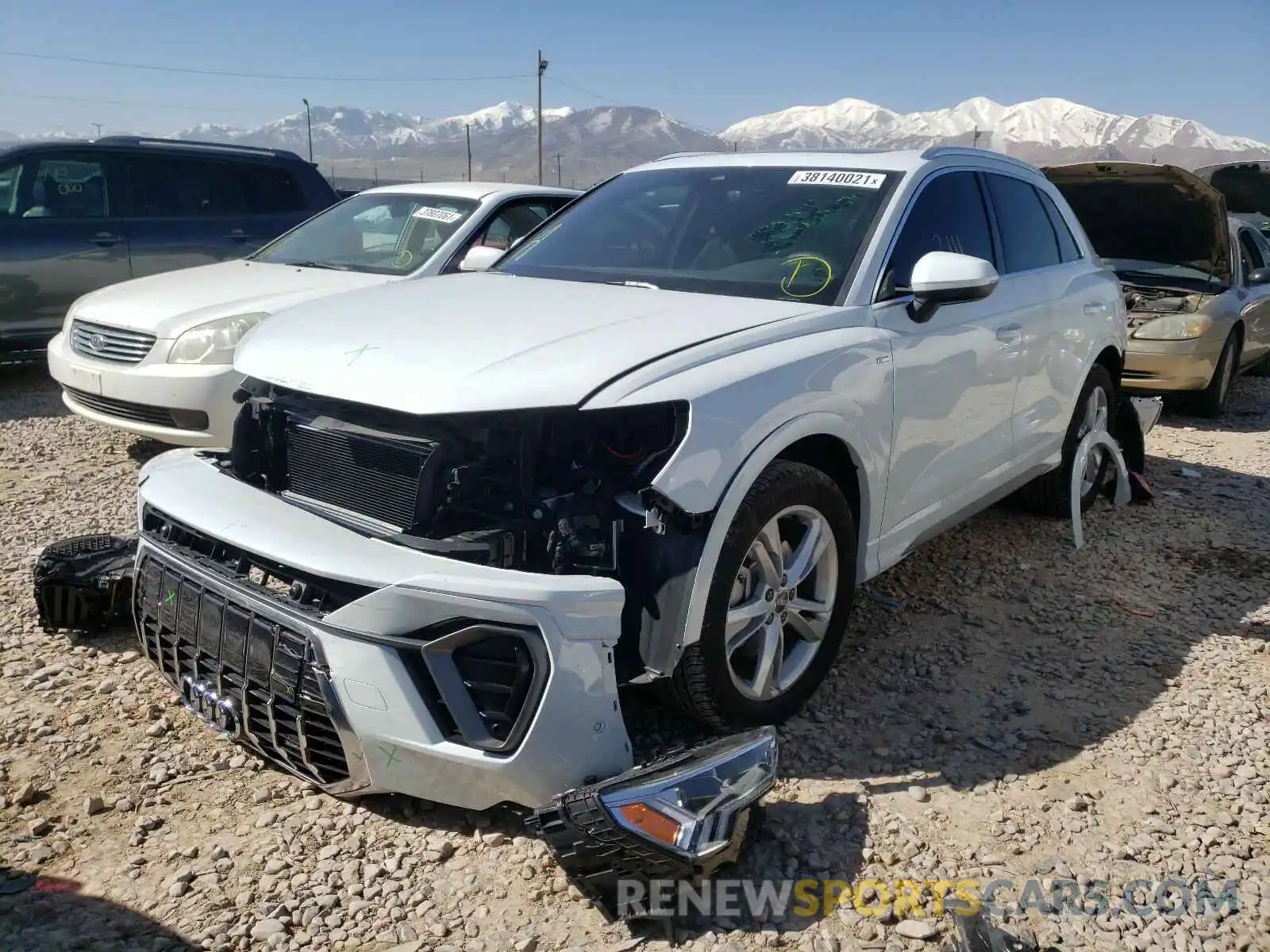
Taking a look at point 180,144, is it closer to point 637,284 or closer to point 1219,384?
point 637,284

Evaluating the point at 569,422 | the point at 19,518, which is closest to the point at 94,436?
the point at 19,518

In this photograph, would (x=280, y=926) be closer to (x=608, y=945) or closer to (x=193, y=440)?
(x=608, y=945)

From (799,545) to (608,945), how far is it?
130cm

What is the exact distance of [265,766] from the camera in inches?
113

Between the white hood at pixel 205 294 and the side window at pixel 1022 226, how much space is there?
337cm

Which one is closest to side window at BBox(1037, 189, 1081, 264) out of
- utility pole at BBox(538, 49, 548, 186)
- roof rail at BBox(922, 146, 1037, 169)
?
roof rail at BBox(922, 146, 1037, 169)

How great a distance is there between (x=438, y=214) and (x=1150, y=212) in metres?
5.73

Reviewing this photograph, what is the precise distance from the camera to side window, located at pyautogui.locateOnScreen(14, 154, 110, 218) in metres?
7.61

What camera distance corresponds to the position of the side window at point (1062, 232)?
4.85 m

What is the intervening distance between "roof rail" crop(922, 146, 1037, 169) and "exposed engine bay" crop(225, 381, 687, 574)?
198 cm

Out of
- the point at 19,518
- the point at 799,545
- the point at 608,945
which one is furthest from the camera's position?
the point at 19,518

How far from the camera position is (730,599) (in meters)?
2.78

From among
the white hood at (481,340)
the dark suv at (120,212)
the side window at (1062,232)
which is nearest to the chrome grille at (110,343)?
the dark suv at (120,212)

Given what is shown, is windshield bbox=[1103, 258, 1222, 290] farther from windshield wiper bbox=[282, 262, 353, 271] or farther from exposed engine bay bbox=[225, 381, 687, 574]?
exposed engine bay bbox=[225, 381, 687, 574]
